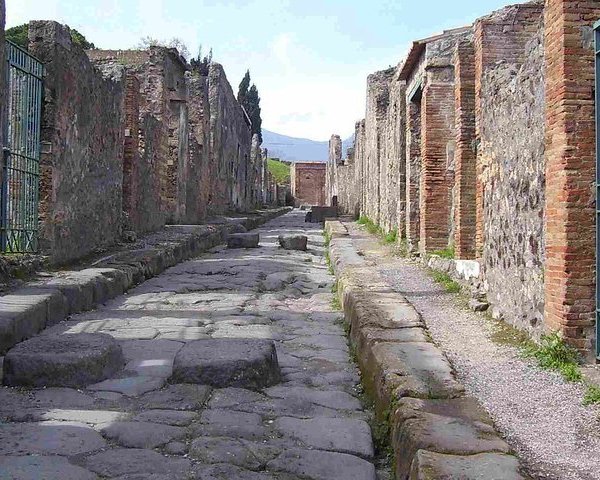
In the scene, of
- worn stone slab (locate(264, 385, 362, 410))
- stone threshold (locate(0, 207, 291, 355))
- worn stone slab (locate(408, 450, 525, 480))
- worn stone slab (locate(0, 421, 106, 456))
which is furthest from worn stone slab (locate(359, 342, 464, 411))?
stone threshold (locate(0, 207, 291, 355))

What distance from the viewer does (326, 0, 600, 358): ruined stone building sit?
3.98 m

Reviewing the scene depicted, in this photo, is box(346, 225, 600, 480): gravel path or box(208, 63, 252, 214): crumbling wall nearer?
box(346, 225, 600, 480): gravel path

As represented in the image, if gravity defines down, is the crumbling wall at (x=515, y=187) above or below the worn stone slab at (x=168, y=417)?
above

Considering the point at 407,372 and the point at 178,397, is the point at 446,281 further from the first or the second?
the point at 178,397

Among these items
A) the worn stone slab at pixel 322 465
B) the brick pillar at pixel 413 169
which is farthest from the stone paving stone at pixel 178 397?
the brick pillar at pixel 413 169

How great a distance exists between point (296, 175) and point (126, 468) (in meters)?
53.2

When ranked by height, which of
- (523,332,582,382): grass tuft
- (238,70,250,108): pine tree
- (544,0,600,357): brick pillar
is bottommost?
(523,332,582,382): grass tuft

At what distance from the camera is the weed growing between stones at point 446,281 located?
6902 mm

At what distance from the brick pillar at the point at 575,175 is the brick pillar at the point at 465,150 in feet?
12.2

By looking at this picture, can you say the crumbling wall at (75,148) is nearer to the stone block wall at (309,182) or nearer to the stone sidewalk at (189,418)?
the stone sidewalk at (189,418)

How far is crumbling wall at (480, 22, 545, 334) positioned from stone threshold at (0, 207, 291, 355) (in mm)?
3180

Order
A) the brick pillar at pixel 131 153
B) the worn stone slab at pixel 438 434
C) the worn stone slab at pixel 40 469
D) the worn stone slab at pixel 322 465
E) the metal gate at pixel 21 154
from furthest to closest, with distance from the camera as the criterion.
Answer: the brick pillar at pixel 131 153
the metal gate at pixel 21 154
the worn stone slab at pixel 322 465
the worn stone slab at pixel 40 469
the worn stone slab at pixel 438 434

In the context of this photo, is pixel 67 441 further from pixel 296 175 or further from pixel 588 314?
pixel 296 175

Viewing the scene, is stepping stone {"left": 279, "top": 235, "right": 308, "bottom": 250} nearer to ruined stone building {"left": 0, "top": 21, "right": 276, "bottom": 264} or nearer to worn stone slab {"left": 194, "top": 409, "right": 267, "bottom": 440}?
ruined stone building {"left": 0, "top": 21, "right": 276, "bottom": 264}
